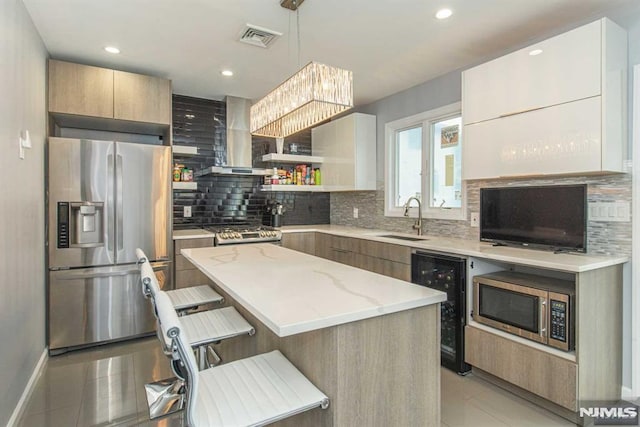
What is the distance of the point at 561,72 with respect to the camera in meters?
2.22

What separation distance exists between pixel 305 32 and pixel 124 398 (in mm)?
2811

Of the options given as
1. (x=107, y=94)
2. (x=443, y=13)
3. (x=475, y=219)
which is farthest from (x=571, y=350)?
(x=107, y=94)

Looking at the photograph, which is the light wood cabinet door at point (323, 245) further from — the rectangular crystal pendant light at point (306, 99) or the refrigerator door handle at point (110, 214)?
the refrigerator door handle at point (110, 214)

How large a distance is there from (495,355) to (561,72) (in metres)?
1.87

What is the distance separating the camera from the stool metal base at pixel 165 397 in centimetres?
190

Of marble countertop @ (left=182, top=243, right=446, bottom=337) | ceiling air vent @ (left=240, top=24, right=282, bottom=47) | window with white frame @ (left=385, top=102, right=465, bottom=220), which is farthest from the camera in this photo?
window with white frame @ (left=385, top=102, right=465, bottom=220)

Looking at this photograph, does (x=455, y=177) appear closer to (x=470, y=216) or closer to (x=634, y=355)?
(x=470, y=216)

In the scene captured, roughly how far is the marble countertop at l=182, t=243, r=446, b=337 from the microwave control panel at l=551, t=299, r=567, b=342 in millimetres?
1037

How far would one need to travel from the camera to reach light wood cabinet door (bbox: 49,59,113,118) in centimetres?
297

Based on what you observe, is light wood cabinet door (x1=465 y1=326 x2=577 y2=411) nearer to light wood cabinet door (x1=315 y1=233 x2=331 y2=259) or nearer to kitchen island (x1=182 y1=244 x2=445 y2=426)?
kitchen island (x1=182 y1=244 x2=445 y2=426)

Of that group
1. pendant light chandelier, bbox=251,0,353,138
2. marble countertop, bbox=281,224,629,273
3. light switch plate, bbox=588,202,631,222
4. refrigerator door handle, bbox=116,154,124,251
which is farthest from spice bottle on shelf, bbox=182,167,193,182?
light switch plate, bbox=588,202,631,222

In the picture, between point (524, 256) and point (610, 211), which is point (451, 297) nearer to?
point (524, 256)

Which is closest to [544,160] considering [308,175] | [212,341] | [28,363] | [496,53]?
[496,53]

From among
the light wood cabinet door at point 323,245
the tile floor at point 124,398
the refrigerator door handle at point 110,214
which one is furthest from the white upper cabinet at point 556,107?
the refrigerator door handle at point 110,214
